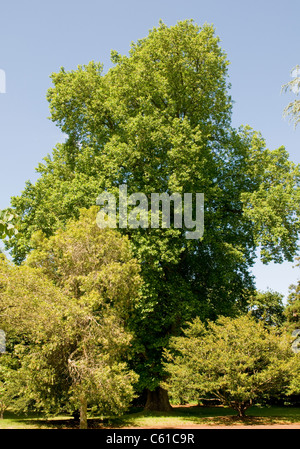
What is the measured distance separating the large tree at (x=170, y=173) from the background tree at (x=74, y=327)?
3662 millimetres

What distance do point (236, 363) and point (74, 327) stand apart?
757cm

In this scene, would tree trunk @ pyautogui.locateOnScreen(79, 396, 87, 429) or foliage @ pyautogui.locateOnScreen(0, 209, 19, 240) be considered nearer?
foliage @ pyautogui.locateOnScreen(0, 209, 19, 240)

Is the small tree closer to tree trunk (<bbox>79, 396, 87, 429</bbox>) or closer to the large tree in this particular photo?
the large tree

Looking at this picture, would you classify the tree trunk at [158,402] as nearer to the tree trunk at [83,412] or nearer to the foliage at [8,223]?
the tree trunk at [83,412]

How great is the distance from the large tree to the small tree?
8.04 feet

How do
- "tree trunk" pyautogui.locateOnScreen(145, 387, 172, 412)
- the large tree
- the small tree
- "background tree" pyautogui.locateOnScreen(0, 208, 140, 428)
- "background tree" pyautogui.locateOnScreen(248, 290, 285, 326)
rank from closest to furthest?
"background tree" pyautogui.locateOnScreen(0, 208, 140, 428)
the small tree
the large tree
"tree trunk" pyautogui.locateOnScreen(145, 387, 172, 412)
"background tree" pyautogui.locateOnScreen(248, 290, 285, 326)

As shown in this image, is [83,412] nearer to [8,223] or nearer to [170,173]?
[170,173]

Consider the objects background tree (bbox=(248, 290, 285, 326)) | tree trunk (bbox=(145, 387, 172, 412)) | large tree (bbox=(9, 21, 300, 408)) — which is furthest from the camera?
background tree (bbox=(248, 290, 285, 326))

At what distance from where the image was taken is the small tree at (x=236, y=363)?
15570 millimetres

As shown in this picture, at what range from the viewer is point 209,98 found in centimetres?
2216

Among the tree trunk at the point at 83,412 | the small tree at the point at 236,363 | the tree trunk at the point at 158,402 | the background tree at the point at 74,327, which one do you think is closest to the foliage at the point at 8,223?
the background tree at the point at 74,327

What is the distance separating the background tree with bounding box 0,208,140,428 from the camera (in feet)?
41.8

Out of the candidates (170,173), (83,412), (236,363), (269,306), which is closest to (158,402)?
(236,363)

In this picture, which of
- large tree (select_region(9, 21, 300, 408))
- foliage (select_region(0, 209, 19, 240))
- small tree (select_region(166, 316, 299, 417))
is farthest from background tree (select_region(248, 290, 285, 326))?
foliage (select_region(0, 209, 19, 240))
